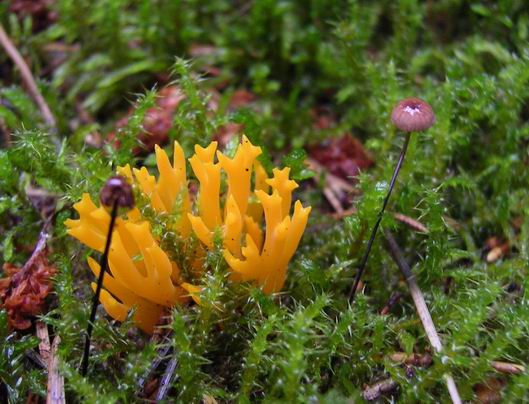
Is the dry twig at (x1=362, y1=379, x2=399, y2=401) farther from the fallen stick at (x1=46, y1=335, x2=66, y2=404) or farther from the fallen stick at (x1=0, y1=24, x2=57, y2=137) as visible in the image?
the fallen stick at (x1=0, y1=24, x2=57, y2=137)

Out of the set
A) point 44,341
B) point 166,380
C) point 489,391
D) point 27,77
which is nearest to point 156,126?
point 27,77

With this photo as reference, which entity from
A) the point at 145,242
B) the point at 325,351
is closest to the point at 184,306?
the point at 145,242

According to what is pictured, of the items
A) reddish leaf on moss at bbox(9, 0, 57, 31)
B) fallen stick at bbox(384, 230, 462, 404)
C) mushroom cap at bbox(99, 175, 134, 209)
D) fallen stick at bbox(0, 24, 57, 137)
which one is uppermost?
mushroom cap at bbox(99, 175, 134, 209)

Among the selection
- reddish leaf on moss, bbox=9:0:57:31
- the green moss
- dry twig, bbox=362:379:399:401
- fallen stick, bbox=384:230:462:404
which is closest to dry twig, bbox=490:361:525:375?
the green moss

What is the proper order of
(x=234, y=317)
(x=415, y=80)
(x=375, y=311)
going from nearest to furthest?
(x=234, y=317), (x=375, y=311), (x=415, y=80)

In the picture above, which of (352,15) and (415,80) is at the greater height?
(352,15)

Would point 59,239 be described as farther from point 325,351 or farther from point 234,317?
point 325,351

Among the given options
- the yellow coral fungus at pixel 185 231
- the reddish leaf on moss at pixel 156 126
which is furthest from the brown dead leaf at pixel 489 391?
the reddish leaf on moss at pixel 156 126

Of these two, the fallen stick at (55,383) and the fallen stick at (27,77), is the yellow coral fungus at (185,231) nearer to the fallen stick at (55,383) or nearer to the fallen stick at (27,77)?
the fallen stick at (55,383)
